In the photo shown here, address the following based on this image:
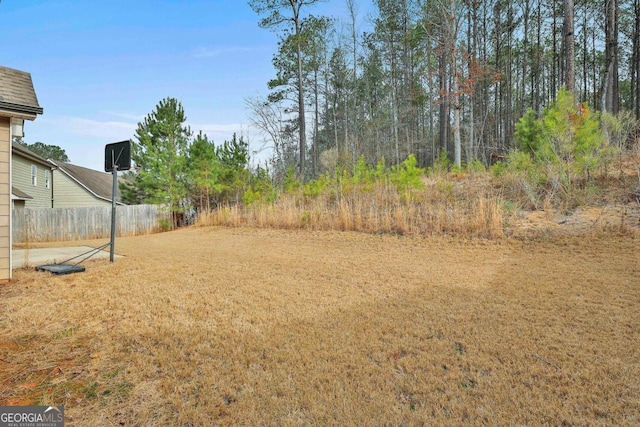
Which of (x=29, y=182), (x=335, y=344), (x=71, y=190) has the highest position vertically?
A: (x=29, y=182)

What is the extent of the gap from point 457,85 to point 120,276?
10.6 m

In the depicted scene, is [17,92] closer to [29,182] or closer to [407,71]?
[29,182]

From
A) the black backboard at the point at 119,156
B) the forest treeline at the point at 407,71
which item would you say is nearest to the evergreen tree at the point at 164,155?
the forest treeline at the point at 407,71

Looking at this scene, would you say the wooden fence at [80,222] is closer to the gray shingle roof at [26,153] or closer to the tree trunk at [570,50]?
the gray shingle roof at [26,153]

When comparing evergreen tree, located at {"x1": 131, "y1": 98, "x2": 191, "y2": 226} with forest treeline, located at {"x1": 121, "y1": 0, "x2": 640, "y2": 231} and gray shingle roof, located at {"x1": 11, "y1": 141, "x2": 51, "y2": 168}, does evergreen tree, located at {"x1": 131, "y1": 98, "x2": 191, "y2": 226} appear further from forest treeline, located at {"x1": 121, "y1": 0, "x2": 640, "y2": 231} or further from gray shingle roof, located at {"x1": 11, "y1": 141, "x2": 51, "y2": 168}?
gray shingle roof, located at {"x1": 11, "y1": 141, "x2": 51, "y2": 168}

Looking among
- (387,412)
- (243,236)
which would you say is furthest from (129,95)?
(387,412)

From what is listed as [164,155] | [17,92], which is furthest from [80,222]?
[17,92]

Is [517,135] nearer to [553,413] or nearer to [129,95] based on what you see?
[553,413]

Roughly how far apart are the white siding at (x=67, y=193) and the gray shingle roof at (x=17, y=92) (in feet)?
51.7

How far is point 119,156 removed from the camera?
16.4 feet

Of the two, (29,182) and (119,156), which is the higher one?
(29,182)

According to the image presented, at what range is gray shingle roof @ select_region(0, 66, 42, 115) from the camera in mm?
3650

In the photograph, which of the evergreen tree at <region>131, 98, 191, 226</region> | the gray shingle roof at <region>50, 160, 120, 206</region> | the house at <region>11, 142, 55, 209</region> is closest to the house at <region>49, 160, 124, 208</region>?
the gray shingle roof at <region>50, 160, 120, 206</region>

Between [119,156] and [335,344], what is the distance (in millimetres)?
4804
